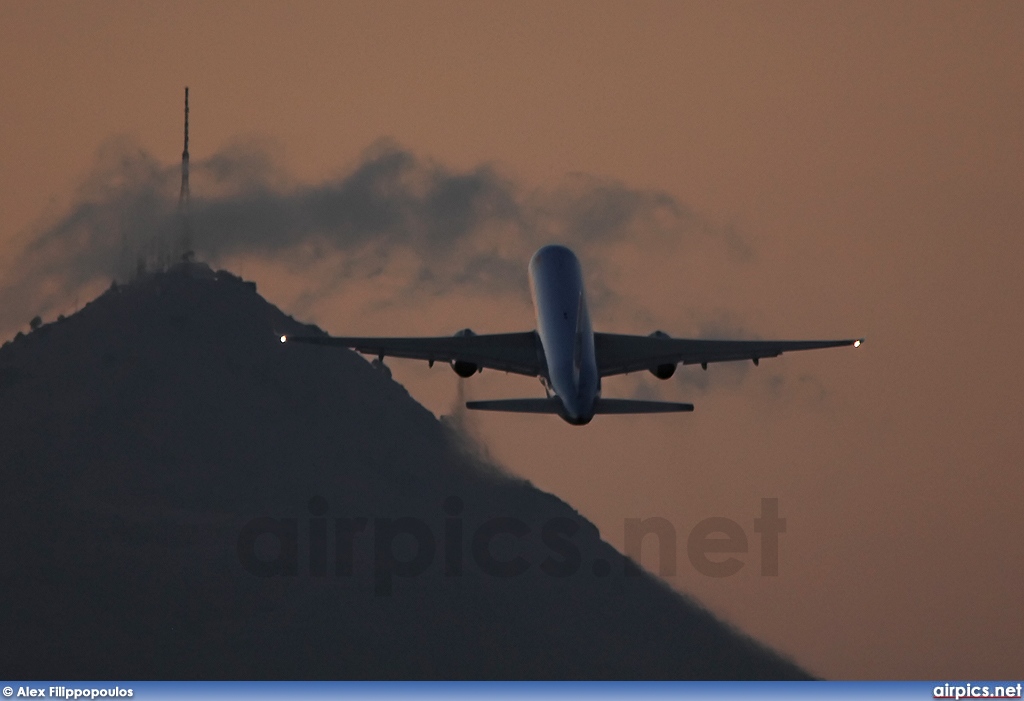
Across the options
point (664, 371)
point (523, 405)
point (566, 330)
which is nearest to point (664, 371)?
point (664, 371)

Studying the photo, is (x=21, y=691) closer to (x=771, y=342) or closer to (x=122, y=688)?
(x=122, y=688)

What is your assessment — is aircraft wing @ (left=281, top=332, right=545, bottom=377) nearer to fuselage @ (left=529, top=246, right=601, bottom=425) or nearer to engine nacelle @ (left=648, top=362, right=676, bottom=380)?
fuselage @ (left=529, top=246, right=601, bottom=425)

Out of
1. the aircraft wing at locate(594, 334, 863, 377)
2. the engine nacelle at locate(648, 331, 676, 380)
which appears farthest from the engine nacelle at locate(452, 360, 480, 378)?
the engine nacelle at locate(648, 331, 676, 380)

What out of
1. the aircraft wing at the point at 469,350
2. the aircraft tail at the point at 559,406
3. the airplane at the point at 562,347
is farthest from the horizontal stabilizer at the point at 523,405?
the aircraft wing at the point at 469,350

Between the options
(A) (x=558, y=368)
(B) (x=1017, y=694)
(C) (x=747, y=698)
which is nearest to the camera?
(B) (x=1017, y=694)

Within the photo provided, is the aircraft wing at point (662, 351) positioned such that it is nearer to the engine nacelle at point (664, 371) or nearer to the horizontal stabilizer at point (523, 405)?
the engine nacelle at point (664, 371)

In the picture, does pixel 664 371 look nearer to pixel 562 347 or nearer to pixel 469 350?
pixel 562 347

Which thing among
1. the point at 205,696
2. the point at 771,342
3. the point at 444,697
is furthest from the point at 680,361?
the point at 205,696
